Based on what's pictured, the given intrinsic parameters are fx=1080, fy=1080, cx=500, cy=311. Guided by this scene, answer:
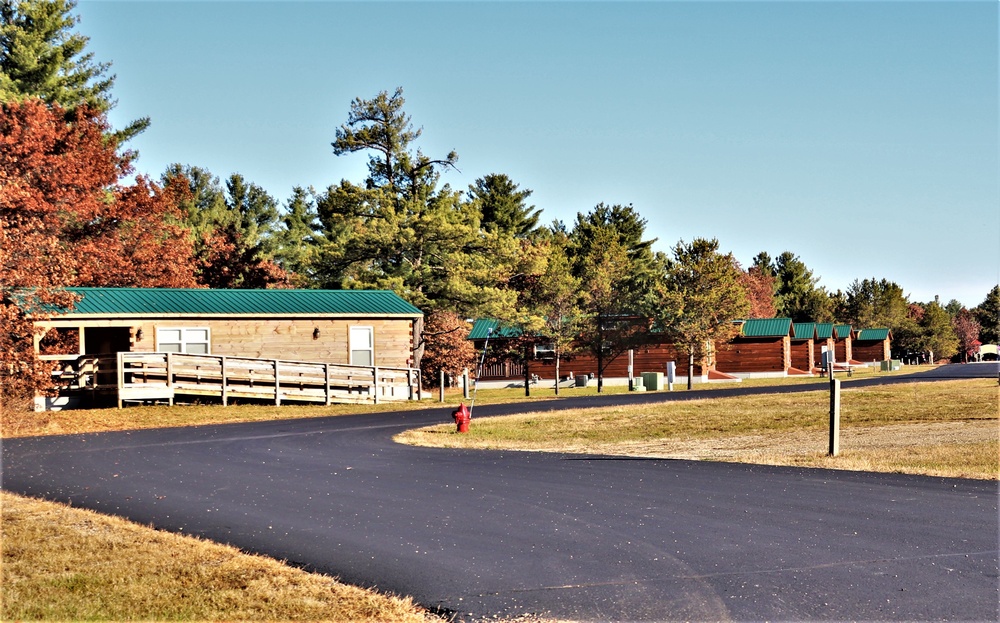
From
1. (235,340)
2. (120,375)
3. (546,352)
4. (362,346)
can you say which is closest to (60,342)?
(235,340)

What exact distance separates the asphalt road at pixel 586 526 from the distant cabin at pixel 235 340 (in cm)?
1639

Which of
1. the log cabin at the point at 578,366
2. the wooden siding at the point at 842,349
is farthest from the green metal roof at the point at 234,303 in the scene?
the wooden siding at the point at 842,349

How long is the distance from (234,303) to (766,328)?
49.5 m

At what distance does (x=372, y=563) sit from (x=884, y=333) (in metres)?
107

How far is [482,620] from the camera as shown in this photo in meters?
8.14

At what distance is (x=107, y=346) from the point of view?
4291 cm

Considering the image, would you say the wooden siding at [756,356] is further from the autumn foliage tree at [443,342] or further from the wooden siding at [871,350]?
the wooden siding at [871,350]

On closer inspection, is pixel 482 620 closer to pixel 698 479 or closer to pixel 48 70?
pixel 698 479

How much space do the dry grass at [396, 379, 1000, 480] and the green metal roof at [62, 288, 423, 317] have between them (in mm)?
10620

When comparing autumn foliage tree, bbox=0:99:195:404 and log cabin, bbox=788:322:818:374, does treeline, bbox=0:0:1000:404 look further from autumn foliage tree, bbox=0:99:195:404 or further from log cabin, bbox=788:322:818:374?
log cabin, bbox=788:322:818:374

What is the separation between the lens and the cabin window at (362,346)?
41.7 meters

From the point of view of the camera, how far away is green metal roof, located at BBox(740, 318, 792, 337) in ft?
258

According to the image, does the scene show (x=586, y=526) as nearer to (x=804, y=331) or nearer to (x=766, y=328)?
(x=766, y=328)

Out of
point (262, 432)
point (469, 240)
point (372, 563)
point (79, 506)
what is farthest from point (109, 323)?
point (372, 563)
